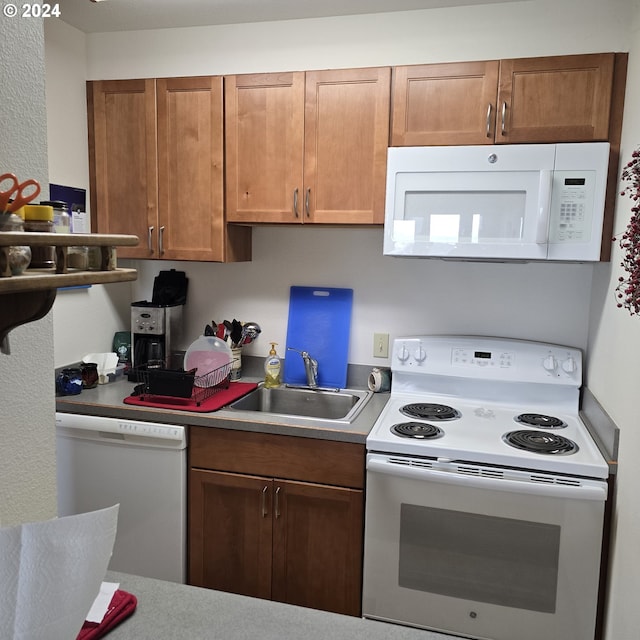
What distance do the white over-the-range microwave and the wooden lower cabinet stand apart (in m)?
0.85

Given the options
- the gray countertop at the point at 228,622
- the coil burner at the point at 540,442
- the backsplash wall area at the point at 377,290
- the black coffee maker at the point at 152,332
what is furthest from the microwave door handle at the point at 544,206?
the black coffee maker at the point at 152,332

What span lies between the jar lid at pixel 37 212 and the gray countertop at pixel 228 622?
0.68 meters

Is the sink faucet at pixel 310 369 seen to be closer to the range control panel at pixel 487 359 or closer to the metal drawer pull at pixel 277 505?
the range control panel at pixel 487 359

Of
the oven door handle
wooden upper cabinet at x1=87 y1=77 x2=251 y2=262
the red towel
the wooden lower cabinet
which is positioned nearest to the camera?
the red towel

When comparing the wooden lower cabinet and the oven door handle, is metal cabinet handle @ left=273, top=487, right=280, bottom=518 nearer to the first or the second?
the wooden lower cabinet

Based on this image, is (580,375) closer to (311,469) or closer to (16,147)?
(311,469)

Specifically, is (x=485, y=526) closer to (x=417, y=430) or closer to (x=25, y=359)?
(x=417, y=430)

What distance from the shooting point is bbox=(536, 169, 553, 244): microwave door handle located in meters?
2.03

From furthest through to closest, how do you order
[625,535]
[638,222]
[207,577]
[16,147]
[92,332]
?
[92,332]
[207,577]
[625,535]
[638,222]
[16,147]

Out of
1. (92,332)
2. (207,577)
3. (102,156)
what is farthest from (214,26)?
(207,577)

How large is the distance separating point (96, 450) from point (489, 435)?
153cm

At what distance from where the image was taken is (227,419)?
7.27ft

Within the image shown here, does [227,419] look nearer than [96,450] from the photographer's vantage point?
Yes

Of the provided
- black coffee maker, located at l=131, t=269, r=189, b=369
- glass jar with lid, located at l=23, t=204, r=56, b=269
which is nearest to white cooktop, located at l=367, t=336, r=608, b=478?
black coffee maker, located at l=131, t=269, r=189, b=369
